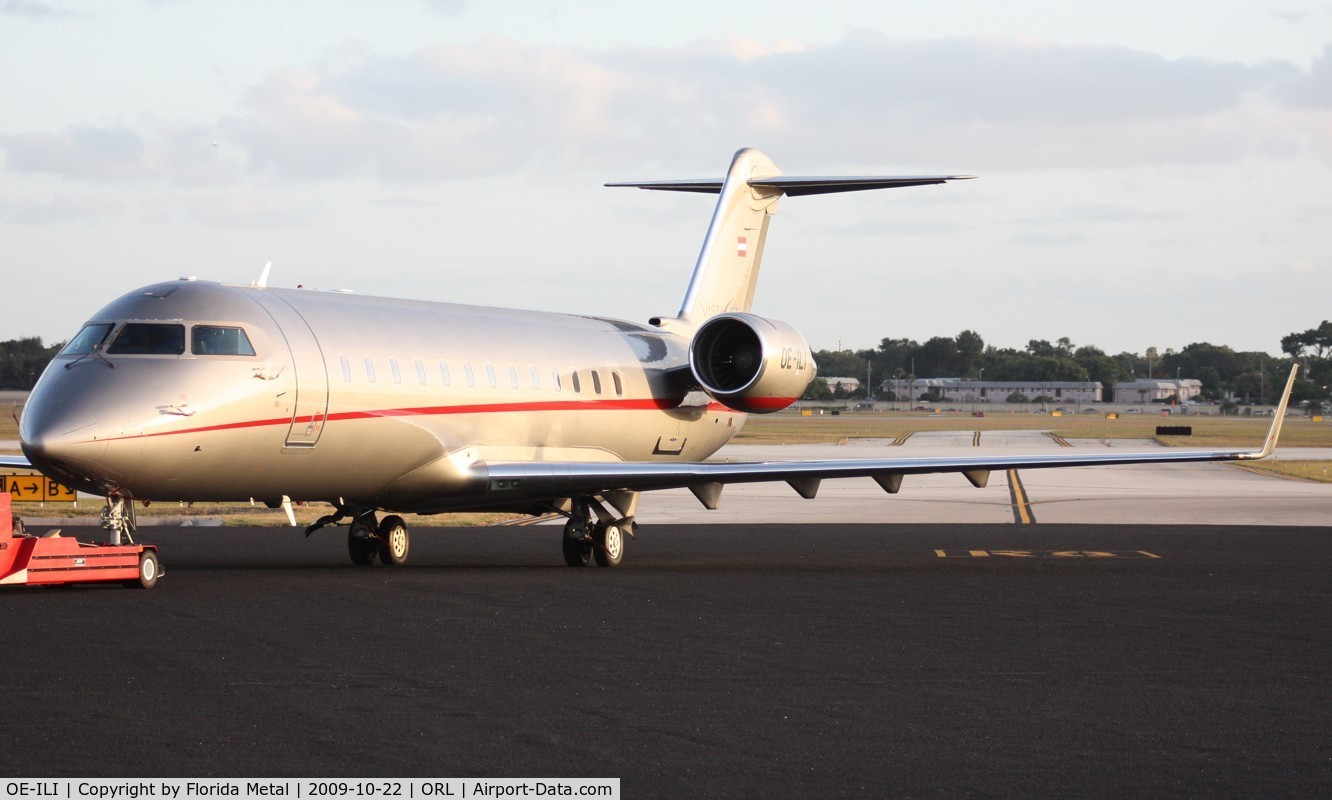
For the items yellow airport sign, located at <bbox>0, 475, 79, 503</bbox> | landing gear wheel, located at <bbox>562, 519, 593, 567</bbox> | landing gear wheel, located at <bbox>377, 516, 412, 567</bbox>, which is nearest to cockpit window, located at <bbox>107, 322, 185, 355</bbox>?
landing gear wheel, located at <bbox>377, 516, 412, 567</bbox>

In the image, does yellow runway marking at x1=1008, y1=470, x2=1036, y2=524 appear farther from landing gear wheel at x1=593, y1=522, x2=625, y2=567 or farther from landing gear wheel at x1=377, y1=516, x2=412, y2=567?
landing gear wheel at x1=377, y1=516, x2=412, y2=567

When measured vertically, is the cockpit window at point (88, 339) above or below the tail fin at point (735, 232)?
below

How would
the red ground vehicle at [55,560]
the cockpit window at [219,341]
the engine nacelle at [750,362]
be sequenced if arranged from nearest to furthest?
the red ground vehicle at [55,560], the cockpit window at [219,341], the engine nacelle at [750,362]

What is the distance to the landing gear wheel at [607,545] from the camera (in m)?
22.4

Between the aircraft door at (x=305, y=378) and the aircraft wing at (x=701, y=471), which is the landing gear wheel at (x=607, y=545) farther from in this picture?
the aircraft door at (x=305, y=378)

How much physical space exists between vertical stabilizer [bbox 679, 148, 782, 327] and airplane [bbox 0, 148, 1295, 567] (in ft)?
0.13

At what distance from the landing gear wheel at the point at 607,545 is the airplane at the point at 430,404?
0.10ft

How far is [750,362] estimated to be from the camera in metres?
24.4

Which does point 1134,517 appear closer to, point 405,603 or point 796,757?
point 405,603

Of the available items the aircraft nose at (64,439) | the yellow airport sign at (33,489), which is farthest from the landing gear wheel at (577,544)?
the yellow airport sign at (33,489)

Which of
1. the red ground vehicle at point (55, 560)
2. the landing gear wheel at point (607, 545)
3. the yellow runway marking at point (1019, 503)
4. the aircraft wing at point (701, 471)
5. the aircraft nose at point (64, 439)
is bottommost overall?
the yellow runway marking at point (1019, 503)

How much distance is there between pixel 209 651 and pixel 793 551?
1312 centimetres

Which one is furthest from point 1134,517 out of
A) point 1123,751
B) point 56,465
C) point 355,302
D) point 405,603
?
point 1123,751

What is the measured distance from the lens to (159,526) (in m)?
30.7
